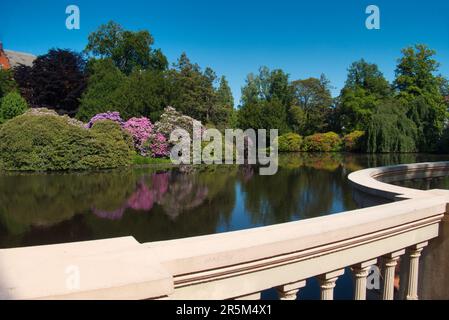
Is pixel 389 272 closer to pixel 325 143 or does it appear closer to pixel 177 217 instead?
pixel 177 217

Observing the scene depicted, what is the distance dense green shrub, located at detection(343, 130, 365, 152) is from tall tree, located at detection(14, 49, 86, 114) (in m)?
24.7

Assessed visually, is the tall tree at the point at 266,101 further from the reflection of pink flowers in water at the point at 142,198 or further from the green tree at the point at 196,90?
the reflection of pink flowers in water at the point at 142,198

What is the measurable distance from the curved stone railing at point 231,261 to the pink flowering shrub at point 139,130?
904 inches

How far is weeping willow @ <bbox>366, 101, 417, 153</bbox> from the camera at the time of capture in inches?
1100

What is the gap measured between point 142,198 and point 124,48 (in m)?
33.0

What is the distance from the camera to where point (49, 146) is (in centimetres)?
1839

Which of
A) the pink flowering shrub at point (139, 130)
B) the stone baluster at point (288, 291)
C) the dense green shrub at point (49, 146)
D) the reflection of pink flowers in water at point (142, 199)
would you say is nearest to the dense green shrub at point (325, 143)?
the pink flowering shrub at point (139, 130)

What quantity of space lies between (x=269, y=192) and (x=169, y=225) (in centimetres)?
450

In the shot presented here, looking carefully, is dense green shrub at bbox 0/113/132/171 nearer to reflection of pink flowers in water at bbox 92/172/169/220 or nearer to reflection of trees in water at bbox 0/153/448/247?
reflection of trees in water at bbox 0/153/448/247

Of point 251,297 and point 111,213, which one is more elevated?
→ point 251,297

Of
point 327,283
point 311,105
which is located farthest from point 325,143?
point 327,283

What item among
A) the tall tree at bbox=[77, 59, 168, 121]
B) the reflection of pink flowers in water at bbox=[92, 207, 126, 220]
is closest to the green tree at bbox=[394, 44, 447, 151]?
the tall tree at bbox=[77, 59, 168, 121]

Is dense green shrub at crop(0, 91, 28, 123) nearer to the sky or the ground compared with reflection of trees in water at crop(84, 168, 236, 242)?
nearer to the sky
